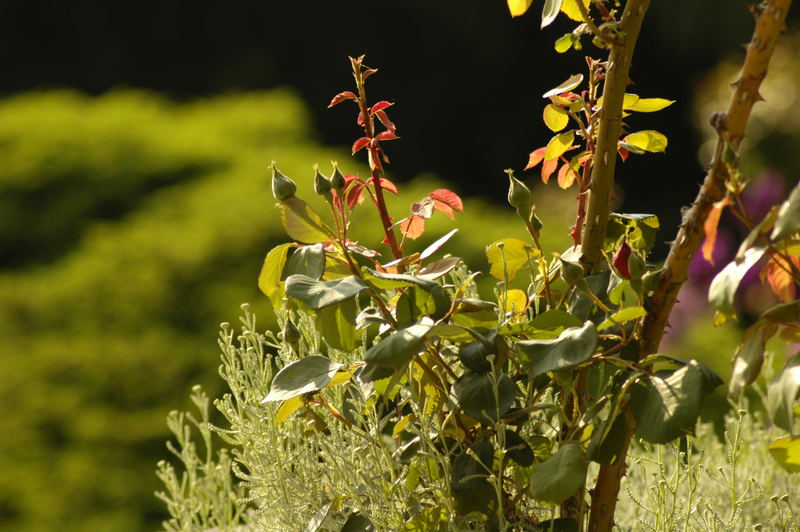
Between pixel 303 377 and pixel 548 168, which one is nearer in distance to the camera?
pixel 303 377

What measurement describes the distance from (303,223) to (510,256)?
0.65 feet

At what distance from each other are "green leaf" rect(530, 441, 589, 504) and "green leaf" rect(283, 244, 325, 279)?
0.70ft

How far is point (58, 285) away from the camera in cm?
297

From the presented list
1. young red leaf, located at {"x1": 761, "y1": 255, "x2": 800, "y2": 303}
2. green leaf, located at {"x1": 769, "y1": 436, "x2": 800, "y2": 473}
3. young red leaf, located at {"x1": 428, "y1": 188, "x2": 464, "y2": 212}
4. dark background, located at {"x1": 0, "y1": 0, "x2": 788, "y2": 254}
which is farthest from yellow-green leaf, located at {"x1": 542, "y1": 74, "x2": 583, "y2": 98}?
dark background, located at {"x1": 0, "y1": 0, "x2": 788, "y2": 254}

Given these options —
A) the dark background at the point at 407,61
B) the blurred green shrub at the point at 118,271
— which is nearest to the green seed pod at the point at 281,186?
the blurred green shrub at the point at 118,271

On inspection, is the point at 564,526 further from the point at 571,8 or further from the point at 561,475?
the point at 571,8

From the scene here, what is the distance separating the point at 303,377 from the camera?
28.1 inches

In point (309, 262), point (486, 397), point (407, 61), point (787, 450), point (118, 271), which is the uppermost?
point (407, 61)

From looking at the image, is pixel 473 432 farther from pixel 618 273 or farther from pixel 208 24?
pixel 208 24

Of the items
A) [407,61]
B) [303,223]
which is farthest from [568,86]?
[407,61]

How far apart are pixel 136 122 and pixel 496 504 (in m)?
3.42

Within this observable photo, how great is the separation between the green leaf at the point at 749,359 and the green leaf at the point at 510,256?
24 cm

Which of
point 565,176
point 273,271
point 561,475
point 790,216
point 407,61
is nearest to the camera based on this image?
point 790,216

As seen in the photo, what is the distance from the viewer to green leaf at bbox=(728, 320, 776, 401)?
0.58m
